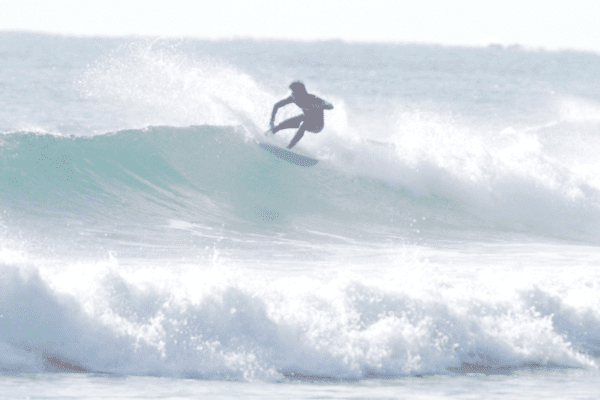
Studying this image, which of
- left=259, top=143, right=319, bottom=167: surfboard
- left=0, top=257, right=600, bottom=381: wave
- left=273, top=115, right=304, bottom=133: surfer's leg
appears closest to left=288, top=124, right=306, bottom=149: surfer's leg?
left=273, top=115, right=304, bottom=133: surfer's leg

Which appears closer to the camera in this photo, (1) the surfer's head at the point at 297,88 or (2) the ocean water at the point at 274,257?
(2) the ocean water at the point at 274,257

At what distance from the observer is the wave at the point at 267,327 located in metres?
6.27

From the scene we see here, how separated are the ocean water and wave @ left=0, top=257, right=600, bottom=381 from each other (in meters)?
0.02

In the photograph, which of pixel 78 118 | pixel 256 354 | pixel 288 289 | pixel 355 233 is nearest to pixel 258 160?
pixel 355 233

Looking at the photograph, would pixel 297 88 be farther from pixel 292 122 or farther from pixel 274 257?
pixel 274 257

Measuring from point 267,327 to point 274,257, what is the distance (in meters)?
2.96

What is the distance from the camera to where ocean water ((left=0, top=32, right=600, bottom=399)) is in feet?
20.5

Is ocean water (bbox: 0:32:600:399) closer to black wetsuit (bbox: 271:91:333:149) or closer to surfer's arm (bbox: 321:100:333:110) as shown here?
black wetsuit (bbox: 271:91:333:149)

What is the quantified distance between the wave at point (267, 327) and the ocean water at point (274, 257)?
0.02 metres

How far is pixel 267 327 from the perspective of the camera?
6633 millimetres

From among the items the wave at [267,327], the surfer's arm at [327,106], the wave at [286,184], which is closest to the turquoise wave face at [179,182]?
the wave at [286,184]

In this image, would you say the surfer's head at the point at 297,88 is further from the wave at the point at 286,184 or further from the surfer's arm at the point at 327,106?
the wave at the point at 286,184

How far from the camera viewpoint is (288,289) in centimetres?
718

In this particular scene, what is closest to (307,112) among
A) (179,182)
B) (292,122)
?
(292,122)
